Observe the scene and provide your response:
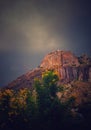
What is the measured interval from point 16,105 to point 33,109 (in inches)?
134

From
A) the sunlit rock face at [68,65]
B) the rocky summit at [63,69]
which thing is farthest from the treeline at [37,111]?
the sunlit rock face at [68,65]

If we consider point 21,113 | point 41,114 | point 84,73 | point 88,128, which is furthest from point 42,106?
point 84,73

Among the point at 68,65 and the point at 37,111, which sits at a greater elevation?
the point at 68,65

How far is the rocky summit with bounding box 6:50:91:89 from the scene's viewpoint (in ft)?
447

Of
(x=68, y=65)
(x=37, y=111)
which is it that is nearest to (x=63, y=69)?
(x=68, y=65)

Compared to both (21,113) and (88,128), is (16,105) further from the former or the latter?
(88,128)

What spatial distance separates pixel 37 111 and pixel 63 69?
107860 millimetres

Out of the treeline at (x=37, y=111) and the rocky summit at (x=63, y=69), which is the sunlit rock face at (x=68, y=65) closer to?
the rocky summit at (x=63, y=69)

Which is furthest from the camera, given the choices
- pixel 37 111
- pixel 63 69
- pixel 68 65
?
pixel 68 65

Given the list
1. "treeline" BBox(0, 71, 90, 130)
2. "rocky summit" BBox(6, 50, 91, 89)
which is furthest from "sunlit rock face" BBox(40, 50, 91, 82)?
"treeline" BBox(0, 71, 90, 130)

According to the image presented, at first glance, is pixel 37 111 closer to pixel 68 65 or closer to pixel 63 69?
pixel 63 69

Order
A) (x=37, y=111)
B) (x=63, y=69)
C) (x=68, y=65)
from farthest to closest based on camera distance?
(x=68, y=65), (x=63, y=69), (x=37, y=111)

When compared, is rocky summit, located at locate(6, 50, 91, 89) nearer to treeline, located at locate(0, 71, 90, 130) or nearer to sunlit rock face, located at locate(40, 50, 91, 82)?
sunlit rock face, located at locate(40, 50, 91, 82)

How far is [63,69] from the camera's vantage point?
481 feet
